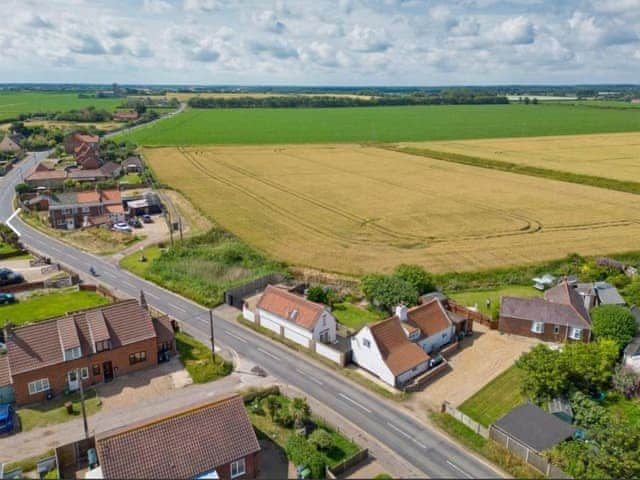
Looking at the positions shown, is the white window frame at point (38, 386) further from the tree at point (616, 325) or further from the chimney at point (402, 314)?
the tree at point (616, 325)

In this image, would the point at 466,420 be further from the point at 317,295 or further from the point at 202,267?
the point at 202,267

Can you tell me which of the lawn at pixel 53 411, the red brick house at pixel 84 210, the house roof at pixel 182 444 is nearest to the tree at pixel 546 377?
the house roof at pixel 182 444

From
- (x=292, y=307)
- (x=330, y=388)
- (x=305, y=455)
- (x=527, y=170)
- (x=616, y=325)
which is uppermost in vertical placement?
(x=527, y=170)

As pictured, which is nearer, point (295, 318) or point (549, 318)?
point (295, 318)

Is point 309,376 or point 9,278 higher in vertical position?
point 9,278

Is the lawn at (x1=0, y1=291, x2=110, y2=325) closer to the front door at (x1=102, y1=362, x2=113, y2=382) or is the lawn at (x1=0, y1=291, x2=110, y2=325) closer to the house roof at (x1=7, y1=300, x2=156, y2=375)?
the house roof at (x1=7, y1=300, x2=156, y2=375)

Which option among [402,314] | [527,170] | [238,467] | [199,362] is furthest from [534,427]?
[527,170]

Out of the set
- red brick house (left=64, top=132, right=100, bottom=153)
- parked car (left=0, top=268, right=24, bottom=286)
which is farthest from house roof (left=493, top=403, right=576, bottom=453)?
red brick house (left=64, top=132, right=100, bottom=153)

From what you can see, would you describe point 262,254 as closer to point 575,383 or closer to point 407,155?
point 575,383
